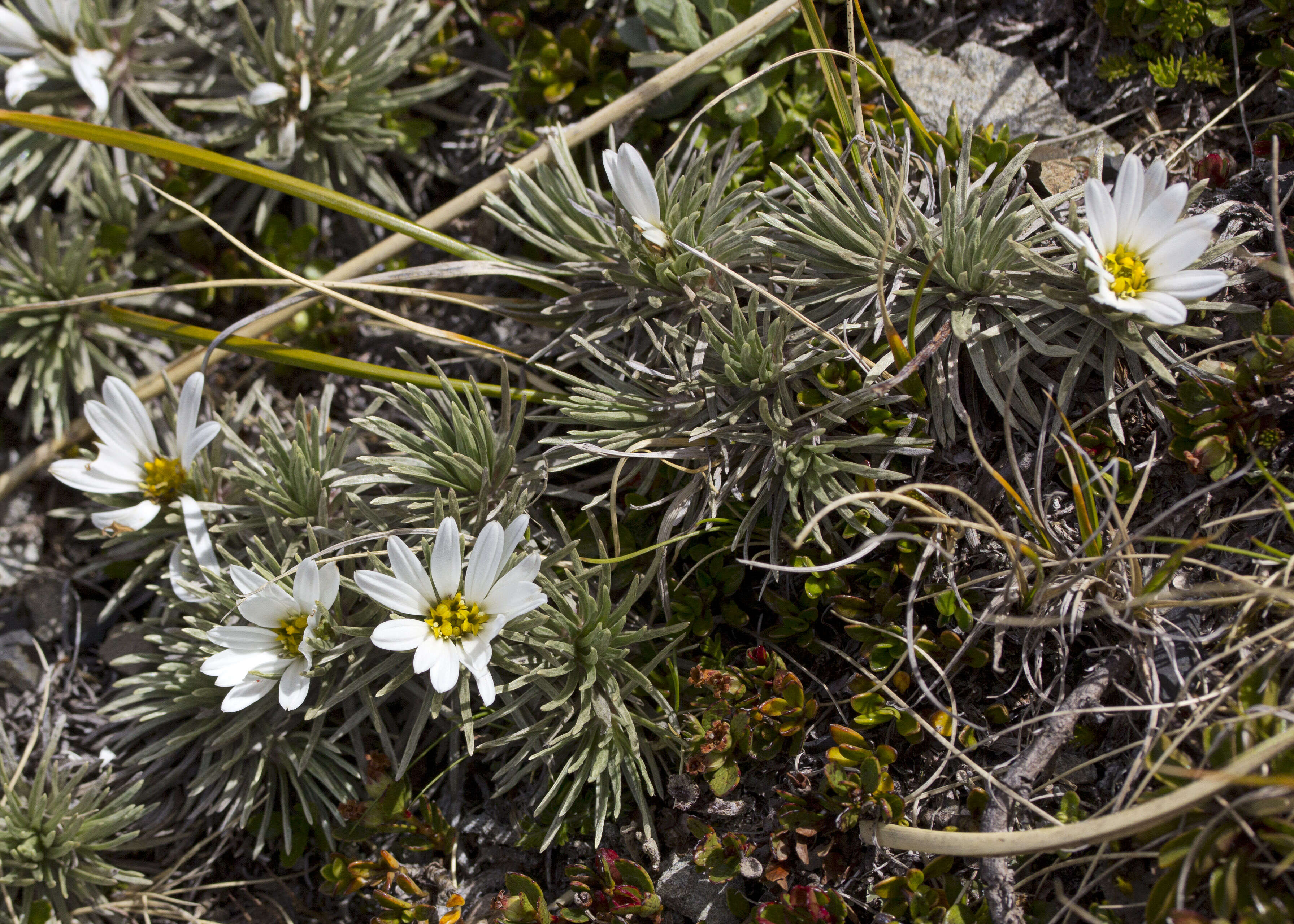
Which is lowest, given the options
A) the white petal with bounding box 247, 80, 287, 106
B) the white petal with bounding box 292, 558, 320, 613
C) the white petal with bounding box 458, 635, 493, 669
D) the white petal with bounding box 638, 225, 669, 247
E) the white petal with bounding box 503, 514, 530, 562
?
the white petal with bounding box 458, 635, 493, 669

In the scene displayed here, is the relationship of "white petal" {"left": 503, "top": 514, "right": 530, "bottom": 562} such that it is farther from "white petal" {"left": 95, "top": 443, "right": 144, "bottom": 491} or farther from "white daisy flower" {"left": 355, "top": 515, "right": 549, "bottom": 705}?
"white petal" {"left": 95, "top": 443, "right": 144, "bottom": 491}

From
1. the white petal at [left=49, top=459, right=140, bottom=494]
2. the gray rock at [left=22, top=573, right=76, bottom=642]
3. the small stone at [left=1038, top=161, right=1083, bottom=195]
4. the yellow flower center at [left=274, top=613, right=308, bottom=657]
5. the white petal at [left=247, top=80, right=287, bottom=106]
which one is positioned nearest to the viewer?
the yellow flower center at [left=274, top=613, right=308, bottom=657]

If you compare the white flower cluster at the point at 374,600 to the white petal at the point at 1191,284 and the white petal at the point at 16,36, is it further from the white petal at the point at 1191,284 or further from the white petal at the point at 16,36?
the white petal at the point at 1191,284

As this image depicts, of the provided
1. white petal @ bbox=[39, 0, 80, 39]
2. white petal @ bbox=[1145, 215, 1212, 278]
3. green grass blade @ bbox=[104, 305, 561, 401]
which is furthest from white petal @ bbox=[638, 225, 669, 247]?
white petal @ bbox=[39, 0, 80, 39]

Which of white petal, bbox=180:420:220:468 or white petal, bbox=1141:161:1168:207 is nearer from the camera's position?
white petal, bbox=1141:161:1168:207

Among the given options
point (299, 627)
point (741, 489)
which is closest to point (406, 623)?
A: point (299, 627)

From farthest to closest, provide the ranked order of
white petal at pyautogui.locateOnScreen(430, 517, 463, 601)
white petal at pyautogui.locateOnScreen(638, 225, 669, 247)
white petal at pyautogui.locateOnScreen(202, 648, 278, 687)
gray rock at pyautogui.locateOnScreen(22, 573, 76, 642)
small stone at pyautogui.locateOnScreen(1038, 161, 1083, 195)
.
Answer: gray rock at pyautogui.locateOnScreen(22, 573, 76, 642)
small stone at pyautogui.locateOnScreen(1038, 161, 1083, 195)
white petal at pyautogui.locateOnScreen(638, 225, 669, 247)
white petal at pyautogui.locateOnScreen(202, 648, 278, 687)
white petal at pyautogui.locateOnScreen(430, 517, 463, 601)

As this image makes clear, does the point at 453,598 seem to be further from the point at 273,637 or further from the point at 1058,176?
the point at 1058,176
